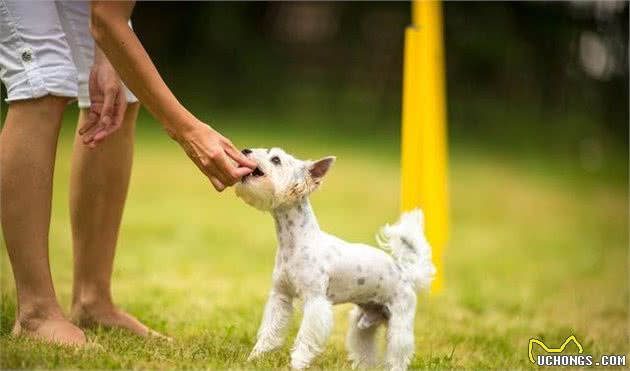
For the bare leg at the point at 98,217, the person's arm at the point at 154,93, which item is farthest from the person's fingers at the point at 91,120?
the person's arm at the point at 154,93

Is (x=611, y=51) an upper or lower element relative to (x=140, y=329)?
upper

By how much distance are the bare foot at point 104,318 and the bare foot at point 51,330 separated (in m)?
0.43

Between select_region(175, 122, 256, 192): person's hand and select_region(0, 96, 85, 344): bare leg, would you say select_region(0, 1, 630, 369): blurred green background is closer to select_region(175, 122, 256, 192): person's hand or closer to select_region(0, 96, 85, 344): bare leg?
select_region(0, 96, 85, 344): bare leg

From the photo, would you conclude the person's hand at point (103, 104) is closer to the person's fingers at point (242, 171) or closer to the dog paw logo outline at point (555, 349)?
the person's fingers at point (242, 171)

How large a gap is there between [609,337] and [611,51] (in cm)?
1110

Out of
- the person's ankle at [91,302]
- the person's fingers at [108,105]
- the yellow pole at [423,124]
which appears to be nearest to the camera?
the person's fingers at [108,105]

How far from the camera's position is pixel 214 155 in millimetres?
3180

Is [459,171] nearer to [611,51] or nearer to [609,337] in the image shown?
[611,51]

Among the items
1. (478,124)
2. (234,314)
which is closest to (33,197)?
(234,314)

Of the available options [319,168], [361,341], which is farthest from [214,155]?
[361,341]

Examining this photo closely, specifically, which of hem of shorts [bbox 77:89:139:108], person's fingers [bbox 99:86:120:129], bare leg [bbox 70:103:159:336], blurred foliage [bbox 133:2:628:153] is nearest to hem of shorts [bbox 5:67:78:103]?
person's fingers [bbox 99:86:120:129]

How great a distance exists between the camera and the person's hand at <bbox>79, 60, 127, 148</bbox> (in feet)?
12.2

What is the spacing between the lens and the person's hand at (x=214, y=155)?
3.19 metres

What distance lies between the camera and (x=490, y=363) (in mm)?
4000
